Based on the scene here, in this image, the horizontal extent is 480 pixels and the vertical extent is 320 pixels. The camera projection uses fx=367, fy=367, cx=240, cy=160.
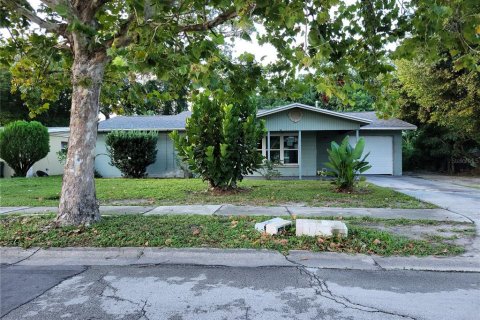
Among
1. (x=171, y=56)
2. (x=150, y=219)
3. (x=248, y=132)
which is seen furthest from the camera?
(x=248, y=132)

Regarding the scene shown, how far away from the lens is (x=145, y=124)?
2066 cm

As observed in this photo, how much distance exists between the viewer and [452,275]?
4.57 m

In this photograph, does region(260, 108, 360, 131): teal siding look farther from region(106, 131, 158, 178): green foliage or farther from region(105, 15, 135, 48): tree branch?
region(105, 15, 135, 48): tree branch

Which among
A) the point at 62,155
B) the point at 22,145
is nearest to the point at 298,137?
the point at 62,155

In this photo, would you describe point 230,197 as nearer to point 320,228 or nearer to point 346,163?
point 346,163

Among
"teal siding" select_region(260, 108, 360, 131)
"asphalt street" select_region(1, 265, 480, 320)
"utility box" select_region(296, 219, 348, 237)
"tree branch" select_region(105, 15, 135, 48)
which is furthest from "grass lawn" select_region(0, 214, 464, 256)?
"teal siding" select_region(260, 108, 360, 131)

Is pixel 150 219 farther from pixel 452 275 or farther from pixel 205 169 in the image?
pixel 452 275

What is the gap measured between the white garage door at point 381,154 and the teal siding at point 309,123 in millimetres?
3781

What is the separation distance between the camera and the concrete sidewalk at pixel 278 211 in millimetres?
7846

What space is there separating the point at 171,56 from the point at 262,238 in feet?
10.1

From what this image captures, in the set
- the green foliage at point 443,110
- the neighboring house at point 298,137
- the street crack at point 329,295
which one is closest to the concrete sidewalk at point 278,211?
the street crack at point 329,295

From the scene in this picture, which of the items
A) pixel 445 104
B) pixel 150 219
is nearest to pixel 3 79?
pixel 150 219

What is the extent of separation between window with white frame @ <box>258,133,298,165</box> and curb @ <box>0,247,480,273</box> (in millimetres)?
14614

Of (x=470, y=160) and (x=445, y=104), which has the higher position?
(x=445, y=104)
